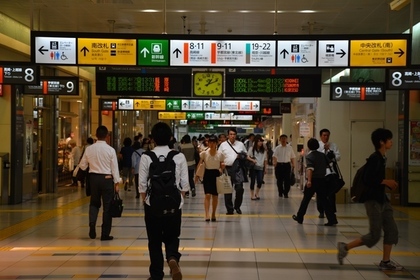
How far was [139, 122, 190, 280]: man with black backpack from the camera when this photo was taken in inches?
249

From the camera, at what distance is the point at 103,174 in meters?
9.77

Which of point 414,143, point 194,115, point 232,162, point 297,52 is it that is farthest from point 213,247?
point 194,115

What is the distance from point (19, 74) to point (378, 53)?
5.88 m

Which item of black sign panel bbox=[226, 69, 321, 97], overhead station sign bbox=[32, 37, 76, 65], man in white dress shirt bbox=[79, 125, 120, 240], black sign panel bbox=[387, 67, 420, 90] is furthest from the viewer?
black sign panel bbox=[226, 69, 321, 97]

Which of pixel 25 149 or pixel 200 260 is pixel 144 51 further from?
pixel 25 149

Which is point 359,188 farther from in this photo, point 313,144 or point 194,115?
point 194,115

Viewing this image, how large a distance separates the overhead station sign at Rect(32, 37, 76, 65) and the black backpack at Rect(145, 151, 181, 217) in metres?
4.61

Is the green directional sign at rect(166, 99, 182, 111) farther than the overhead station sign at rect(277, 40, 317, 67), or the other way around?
the green directional sign at rect(166, 99, 182, 111)

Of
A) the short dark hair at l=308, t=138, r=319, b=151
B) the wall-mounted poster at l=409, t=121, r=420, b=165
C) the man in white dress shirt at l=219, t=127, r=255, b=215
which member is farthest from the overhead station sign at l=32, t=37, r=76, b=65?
the wall-mounted poster at l=409, t=121, r=420, b=165

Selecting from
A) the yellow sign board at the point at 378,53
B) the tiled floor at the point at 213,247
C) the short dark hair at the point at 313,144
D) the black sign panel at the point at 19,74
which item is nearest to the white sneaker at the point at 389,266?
the tiled floor at the point at 213,247

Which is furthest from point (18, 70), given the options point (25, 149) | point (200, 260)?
point (25, 149)

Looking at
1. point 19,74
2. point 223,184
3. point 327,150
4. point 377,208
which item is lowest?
point 223,184

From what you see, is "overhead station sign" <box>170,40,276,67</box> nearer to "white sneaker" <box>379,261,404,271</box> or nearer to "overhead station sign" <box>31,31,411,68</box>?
"overhead station sign" <box>31,31,411,68</box>

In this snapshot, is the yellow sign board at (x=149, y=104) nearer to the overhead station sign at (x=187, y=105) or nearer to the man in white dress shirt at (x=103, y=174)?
the overhead station sign at (x=187, y=105)
